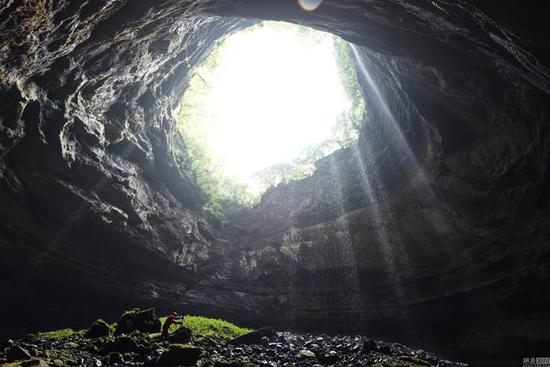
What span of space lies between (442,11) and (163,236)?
14.1m

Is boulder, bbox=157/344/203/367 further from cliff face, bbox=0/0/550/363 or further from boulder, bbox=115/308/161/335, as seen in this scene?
cliff face, bbox=0/0/550/363

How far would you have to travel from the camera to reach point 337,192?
20.5 metres

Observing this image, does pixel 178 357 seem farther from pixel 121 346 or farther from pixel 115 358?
pixel 121 346

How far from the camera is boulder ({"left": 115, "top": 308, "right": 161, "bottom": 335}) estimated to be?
10.9 metres

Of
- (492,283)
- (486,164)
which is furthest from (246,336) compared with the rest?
(486,164)

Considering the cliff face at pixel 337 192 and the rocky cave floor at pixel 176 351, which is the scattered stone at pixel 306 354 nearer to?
the rocky cave floor at pixel 176 351

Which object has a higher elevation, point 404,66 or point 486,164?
point 404,66

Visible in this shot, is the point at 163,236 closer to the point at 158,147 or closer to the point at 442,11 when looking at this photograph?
the point at 158,147

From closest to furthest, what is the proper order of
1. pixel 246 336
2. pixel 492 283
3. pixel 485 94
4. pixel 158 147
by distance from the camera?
pixel 485 94 < pixel 246 336 < pixel 492 283 < pixel 158 147

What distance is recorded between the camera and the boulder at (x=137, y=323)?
1090 cm

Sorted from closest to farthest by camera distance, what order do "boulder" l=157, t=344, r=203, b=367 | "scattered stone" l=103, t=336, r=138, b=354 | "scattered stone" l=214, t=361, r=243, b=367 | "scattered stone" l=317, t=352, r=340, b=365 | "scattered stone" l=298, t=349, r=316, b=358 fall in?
"boulder" l=157, t=344, r=203, b=367, "scattered stone" l=214, t=361, r=243, b=367, "scattered stone" l=103, t=336, r=138, b=354, "scattered stone" l=317, t=352, r=340, b=365, "scattered stone" l=298, t=349, r=316, b=358

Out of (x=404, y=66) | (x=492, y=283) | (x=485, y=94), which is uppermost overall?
(x=404, y=66)

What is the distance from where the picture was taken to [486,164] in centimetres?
1238

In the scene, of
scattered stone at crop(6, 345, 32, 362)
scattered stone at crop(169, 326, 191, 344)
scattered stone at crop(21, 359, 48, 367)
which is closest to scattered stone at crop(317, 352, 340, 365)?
scattered stone at crop(169, 326, 191, 344)
